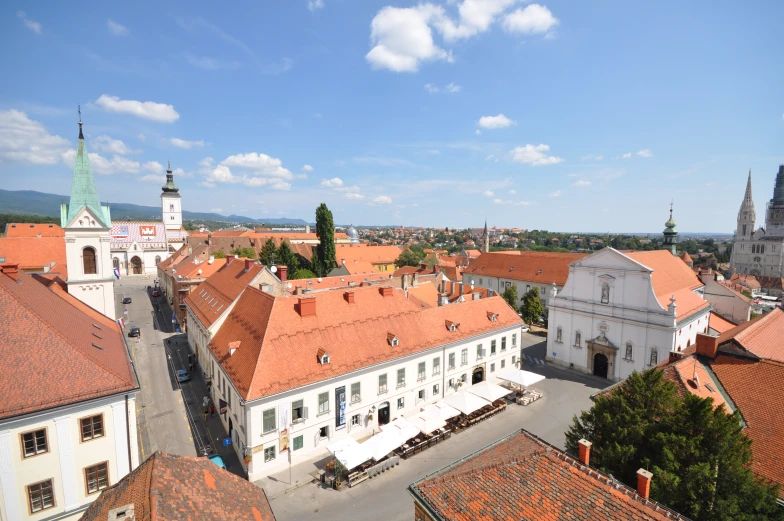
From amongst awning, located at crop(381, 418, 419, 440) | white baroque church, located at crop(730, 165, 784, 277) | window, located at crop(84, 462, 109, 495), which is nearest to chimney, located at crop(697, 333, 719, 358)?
awning, located at crop(381, 418, 419, 440)

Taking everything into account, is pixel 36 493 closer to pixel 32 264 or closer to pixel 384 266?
pixel 32 264

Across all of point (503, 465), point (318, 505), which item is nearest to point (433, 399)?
point (318, 505)

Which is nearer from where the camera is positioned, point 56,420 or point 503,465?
point 503,465

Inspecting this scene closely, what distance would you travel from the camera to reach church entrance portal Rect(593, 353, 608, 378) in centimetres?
3753

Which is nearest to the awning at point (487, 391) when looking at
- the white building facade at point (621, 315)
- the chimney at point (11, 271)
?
the white building facade at point (621, 315)

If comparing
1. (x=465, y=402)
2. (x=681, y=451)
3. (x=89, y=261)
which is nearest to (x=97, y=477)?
(x=89, y=261)

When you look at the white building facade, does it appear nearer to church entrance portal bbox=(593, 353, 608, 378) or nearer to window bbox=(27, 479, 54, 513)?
church entrance portal bbox=(593, 353, 608, 378)

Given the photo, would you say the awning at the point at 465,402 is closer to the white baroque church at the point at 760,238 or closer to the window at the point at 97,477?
the window at the point at 97,477

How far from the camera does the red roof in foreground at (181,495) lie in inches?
401

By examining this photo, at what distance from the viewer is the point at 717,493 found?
12594mm

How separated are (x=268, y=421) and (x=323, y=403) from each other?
3.60 m

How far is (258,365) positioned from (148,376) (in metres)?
20.0

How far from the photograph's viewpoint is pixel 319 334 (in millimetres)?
26016

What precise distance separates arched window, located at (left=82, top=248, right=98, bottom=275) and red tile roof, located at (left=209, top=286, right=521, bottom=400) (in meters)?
11.8
